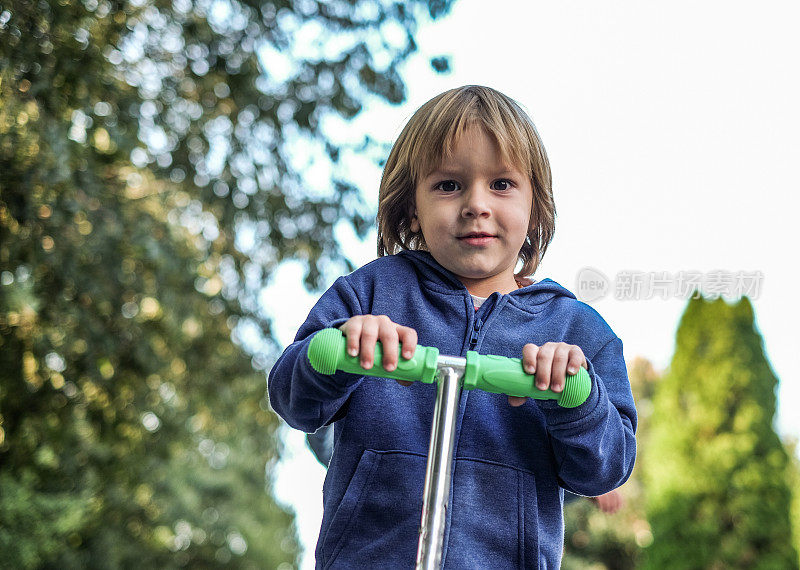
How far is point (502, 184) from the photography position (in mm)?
2021

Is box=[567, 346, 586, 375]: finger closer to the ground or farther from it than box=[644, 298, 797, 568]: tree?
farther from it

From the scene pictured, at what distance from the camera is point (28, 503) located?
7.48 meters

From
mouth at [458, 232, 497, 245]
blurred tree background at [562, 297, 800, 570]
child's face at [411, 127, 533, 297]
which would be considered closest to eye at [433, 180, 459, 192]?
child's face at [411, 127, 533, 297]

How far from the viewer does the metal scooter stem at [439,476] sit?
1.45 metres

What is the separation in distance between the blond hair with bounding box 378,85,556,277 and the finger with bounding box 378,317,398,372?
0.60 metres

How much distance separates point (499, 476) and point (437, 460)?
42 cm

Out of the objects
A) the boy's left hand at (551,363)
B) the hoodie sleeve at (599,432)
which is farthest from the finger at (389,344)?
the hoodie sleeve at (599,432)

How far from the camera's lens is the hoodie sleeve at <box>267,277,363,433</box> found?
5.60ft

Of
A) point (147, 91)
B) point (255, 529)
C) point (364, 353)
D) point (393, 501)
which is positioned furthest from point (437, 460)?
point (255, 529)

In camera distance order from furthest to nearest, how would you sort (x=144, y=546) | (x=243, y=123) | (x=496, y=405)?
(x=144, y=546) < (x=243, y=123) < (x=496, y=405)

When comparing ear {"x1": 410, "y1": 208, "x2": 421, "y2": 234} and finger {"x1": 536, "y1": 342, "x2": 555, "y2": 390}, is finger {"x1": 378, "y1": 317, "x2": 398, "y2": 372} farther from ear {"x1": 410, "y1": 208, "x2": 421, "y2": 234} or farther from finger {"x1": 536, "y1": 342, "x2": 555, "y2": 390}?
ear {"x1": 410, "y1": 208, "x2": 421, "y2": 234}

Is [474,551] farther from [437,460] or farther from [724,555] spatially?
[724,555]

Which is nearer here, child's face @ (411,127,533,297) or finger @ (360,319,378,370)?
finger @ (360,319,378,370)

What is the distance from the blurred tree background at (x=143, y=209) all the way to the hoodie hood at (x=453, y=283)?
91.6 inches
